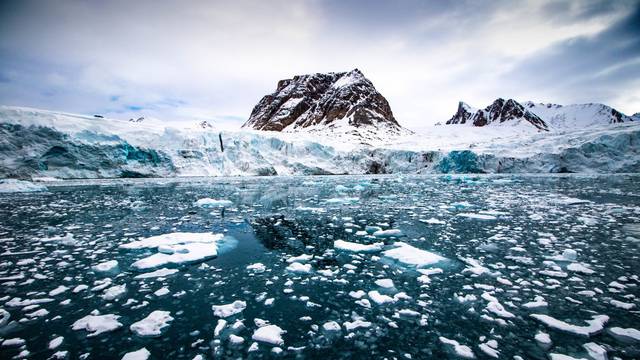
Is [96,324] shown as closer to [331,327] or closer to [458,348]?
[331,327]

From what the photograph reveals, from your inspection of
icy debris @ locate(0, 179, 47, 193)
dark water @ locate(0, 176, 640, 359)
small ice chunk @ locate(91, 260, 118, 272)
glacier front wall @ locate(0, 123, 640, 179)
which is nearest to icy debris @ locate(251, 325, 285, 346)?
dark water @ locate(0, 176, 640, 359)

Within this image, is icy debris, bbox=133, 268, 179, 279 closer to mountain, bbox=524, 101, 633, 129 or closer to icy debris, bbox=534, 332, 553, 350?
icy debris, bbox=534, 332, 553, 350

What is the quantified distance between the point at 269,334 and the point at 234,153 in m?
28.5

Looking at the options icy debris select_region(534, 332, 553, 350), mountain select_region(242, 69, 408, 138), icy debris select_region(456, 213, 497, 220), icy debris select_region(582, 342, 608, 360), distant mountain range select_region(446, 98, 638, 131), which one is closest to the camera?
icy debris select_region(582, 342, 608, 360)

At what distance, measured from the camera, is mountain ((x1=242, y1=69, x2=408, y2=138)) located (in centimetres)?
8136

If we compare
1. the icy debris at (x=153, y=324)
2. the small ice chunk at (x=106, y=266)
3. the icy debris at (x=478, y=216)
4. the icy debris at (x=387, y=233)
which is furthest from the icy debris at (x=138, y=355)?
the icy debris at (x=478, y=216)

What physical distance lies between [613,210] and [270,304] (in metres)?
10.3

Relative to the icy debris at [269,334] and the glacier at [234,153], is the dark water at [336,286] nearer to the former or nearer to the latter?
the icy debris at [269,334]

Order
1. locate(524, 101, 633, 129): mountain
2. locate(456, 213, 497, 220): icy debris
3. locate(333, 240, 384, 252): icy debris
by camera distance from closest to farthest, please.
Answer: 1. locate(333, 240, 384, 252): icy debris
2. locate(456, 213, 497, 220): icy debris
3. locate(524, 101, 633, 129): mountain

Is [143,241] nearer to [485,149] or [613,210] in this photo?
[613,210]

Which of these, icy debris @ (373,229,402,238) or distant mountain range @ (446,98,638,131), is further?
distant mountain range @ (446,98,638,131)

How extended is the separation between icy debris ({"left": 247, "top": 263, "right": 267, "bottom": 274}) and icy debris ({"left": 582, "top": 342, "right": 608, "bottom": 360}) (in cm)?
355

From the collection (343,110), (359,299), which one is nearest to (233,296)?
(359,299)

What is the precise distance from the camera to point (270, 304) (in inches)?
130
